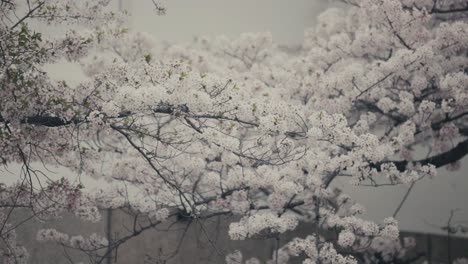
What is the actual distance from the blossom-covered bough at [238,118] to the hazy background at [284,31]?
204mm

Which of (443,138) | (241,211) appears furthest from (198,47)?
(443,138)

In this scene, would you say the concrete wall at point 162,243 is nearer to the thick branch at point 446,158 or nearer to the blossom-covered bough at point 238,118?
the blossom-covered bough at point 238,118

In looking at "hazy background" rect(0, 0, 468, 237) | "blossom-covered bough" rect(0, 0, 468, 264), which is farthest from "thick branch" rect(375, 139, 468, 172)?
"hazy background" rect(0, 0, 468, 237)

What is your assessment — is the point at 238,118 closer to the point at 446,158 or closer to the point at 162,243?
the point at 446,158

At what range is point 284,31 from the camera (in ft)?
23.6

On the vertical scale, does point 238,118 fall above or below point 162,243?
above

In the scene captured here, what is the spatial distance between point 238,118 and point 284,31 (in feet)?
12.9

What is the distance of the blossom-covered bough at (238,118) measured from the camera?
340 cm

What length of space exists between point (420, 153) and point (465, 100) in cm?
193

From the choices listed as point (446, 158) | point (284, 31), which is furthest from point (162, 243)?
point (284, 31)

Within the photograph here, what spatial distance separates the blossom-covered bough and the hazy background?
0.20 meters

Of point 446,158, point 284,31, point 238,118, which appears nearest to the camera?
point 238,118

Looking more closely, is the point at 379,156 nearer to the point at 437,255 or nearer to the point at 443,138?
the point at 443,138

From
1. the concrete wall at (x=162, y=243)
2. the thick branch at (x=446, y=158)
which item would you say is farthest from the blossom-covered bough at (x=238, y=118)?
the concrete wall at (x=162, y=243)
